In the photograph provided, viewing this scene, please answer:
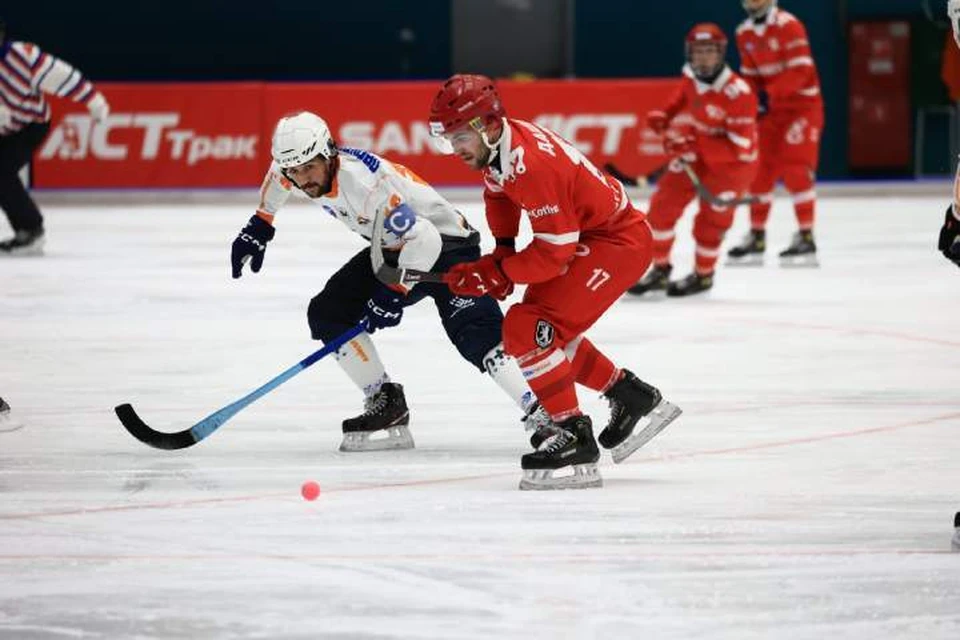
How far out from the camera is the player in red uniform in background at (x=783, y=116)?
1120 centimetres

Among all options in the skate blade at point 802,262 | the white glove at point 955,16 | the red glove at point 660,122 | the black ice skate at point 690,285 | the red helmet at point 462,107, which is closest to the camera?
the white glove at point 955,16

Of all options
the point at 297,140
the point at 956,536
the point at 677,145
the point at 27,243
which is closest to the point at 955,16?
the point at 956,536

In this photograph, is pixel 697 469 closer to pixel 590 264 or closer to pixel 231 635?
pixel 590 264

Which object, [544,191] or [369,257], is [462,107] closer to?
[544,191]

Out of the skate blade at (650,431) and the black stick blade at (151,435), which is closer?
the skate blade at (650,431)

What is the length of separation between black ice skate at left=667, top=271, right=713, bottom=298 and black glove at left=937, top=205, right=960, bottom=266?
552 centimetres

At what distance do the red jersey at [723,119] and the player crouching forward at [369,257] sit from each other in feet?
14.8

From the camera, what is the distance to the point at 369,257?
5.66 m

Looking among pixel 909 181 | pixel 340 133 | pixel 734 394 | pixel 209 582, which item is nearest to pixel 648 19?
pixel 909 181

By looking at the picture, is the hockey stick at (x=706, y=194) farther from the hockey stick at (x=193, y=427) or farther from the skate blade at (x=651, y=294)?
the hockey stick at (x=193, y=427)

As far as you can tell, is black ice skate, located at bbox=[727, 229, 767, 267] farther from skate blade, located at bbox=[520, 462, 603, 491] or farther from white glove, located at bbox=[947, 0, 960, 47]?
white glove, located at bbox=[947, 0, 960, 47]

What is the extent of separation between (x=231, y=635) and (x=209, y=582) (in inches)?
16.9

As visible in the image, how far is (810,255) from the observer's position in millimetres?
11398

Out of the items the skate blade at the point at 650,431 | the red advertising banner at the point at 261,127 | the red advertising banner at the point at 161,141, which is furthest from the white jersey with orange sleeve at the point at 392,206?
the red advertising banner at the point at 161,141
